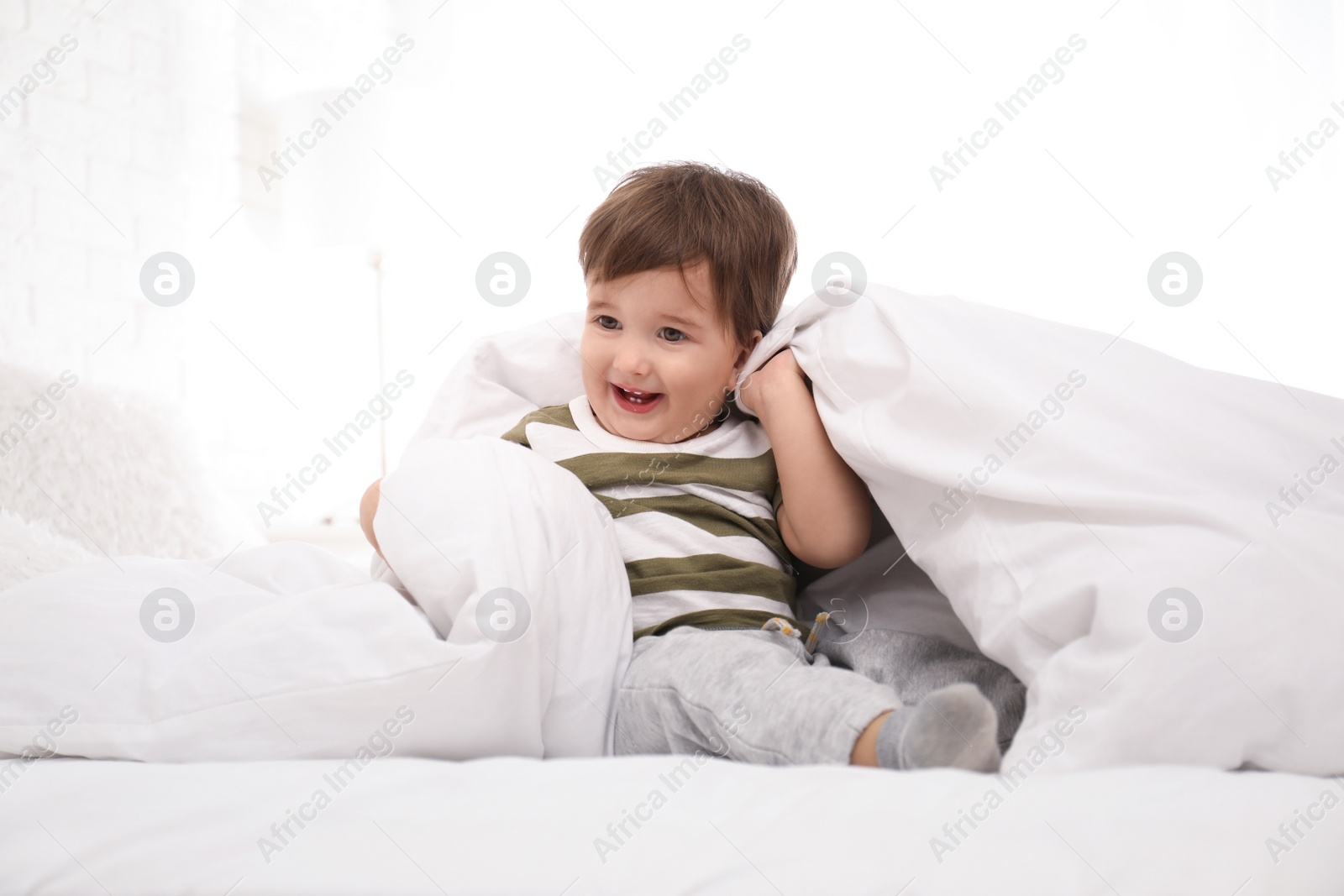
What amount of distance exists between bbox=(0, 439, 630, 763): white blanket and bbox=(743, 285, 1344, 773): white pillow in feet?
0.93

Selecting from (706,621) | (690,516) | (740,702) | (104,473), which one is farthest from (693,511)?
(104,473)

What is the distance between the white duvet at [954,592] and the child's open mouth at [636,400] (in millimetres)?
207

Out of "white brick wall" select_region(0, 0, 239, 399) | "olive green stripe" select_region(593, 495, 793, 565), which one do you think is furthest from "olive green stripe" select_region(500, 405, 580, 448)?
"white brick wall" select_region(0, 0, 239, 399)

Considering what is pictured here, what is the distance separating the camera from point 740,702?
68cm

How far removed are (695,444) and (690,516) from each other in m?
0.09

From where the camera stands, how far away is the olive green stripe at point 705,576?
0.88 m

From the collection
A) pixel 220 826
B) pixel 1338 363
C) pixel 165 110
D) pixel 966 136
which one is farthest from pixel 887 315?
pixel 165 110

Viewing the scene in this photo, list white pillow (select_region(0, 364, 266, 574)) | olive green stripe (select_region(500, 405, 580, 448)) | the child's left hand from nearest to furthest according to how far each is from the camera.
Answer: the child's left hand → olive green stripe (select_region(500, 405, 580, 448)) → white pillow (select_region(0, 364, 266, 574))

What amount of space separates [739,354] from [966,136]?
1.57 metres

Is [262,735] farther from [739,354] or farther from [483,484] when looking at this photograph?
[739,354]

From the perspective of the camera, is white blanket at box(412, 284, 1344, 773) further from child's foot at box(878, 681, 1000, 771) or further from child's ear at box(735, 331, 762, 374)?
child's ear at box(735, 331, 762, 374)

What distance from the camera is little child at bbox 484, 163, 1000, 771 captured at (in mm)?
791

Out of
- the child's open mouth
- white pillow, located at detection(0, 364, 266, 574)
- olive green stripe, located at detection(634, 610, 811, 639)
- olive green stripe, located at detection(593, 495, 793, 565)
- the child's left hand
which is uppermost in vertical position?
the child's left hand

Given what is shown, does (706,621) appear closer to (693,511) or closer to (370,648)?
(693,511)
